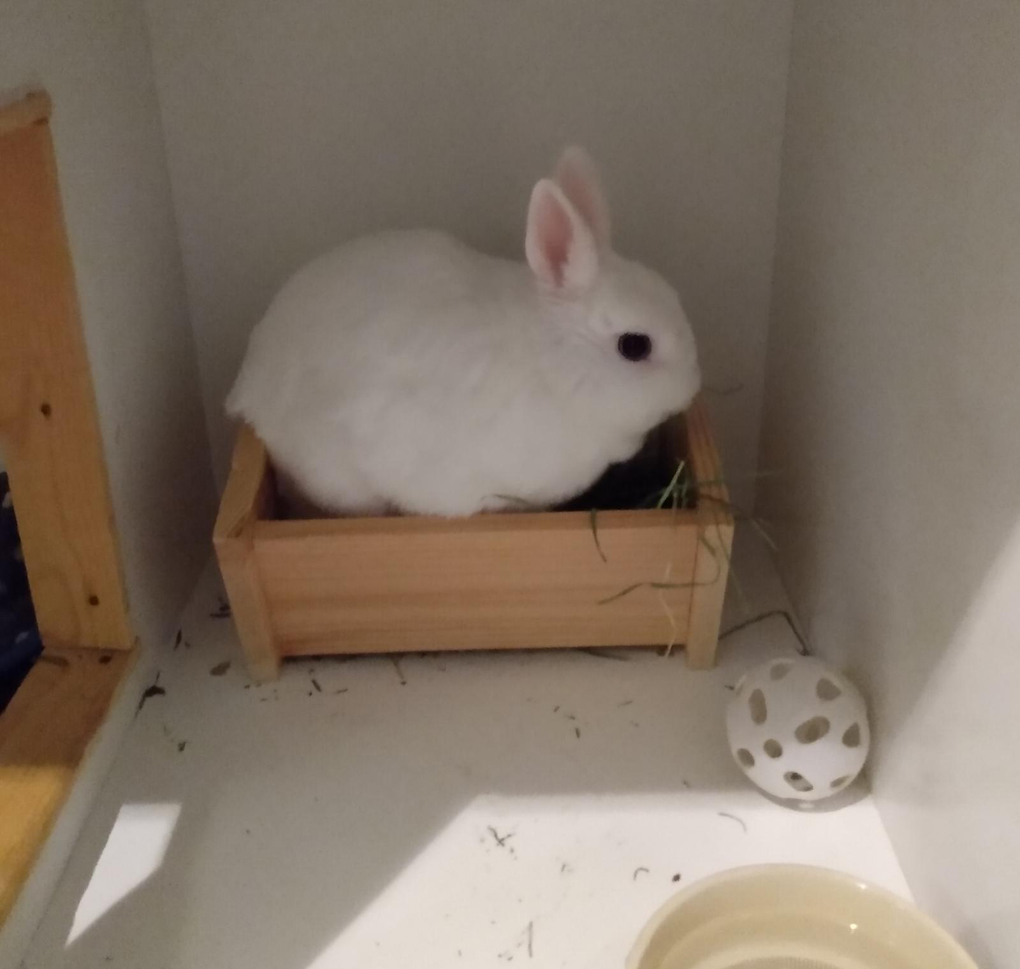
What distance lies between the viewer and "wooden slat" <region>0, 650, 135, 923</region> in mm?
782

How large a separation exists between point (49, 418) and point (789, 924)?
73 cm

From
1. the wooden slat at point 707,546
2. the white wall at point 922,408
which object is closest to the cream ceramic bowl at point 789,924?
the white wall at point 922,408

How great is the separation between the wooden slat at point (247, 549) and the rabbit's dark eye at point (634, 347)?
0.38 meters

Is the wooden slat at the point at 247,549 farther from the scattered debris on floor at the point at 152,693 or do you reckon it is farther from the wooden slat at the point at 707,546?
the wooden slat at the point at 707,546

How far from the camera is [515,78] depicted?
3.63ft

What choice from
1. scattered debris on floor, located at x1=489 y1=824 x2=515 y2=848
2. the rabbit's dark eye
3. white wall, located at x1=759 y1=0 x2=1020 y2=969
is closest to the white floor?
scattered debris on floor, located at x1=489 y1=824 x2=515 y2=848

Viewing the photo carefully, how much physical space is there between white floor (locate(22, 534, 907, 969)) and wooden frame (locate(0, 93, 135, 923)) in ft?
0.23

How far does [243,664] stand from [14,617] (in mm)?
237

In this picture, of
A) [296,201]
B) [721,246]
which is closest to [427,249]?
[296,201]

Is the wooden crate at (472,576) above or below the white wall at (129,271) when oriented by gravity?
below

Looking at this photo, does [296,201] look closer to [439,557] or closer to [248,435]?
[248,435]

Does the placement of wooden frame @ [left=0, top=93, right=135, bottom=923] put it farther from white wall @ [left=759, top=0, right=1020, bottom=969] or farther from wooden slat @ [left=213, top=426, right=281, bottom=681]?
white wall @ [left=759, top=0, right=1020, bottom=969]

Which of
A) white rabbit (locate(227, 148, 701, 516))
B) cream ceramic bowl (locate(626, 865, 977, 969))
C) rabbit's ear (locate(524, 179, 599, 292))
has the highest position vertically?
rabbit's ear (locate(524, 179, 599, 292))

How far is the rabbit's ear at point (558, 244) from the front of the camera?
34.1 inches
